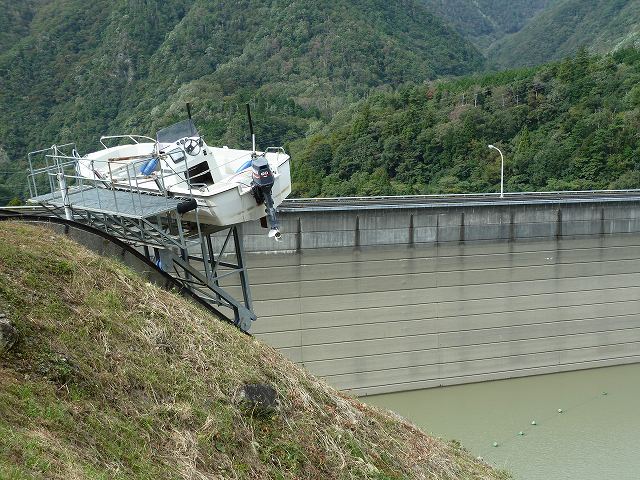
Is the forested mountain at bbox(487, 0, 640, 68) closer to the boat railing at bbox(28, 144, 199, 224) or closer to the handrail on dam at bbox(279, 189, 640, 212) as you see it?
the handrail on dam at bbox(279, 189, 640, 212)

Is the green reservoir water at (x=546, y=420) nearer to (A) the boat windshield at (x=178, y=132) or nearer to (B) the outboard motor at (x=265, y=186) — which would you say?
(B) the outboard motor at (x=265, y=186)

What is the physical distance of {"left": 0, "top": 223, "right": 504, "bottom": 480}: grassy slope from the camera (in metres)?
4.64

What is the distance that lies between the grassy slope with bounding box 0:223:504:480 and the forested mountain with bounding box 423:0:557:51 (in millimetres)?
114518

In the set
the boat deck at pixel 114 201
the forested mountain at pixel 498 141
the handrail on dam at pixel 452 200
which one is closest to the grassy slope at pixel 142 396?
the boat deck at pixel 114 201

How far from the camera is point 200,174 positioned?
870cm

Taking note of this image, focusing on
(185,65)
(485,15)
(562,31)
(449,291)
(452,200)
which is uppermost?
(485,15)

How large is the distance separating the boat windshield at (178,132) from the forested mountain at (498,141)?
58.4 feet

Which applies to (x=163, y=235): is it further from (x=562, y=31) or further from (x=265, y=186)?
(x=562, y=31)

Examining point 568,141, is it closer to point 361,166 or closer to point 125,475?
point 361,166

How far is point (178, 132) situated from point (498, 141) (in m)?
23.5

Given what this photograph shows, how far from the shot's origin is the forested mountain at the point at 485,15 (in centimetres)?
12231

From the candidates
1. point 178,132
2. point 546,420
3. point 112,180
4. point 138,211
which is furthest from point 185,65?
point 138,211

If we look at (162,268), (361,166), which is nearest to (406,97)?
(361,166)

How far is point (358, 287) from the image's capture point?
14.9 meters
